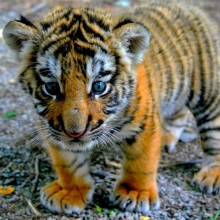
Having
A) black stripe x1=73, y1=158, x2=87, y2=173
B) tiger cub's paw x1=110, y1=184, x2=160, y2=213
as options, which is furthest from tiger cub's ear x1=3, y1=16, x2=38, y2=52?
tiger cub's paw x1=110, y1=184, x2=160, y2=213

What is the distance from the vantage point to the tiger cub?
3.17 m

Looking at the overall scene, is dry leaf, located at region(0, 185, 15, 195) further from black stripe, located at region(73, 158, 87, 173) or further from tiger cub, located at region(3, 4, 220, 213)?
black stripe, located at region(73, 158, 87, 173)

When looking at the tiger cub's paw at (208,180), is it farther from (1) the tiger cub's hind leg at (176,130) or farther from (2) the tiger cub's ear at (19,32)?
(2) the tiger cub's ear at (19,32)

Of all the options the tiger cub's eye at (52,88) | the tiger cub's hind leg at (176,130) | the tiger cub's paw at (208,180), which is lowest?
the tiger cub's paw at (208,180)

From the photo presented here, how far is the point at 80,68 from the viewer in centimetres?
311

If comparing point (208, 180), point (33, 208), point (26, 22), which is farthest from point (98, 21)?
point (208, 180)

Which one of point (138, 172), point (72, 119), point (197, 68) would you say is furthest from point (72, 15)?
point (197, 68)

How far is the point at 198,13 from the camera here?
4.66 m

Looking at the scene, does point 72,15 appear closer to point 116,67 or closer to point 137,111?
point 116,67

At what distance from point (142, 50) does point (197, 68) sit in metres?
1.08

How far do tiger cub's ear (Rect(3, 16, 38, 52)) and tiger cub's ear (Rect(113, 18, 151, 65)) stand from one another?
50 centimetres

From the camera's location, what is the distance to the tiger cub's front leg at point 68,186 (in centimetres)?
369

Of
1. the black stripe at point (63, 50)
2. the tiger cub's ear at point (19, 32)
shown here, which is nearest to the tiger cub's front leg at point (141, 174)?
the black stripe at point (63, 50)

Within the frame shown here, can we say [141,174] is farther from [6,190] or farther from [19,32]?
[19,32]
